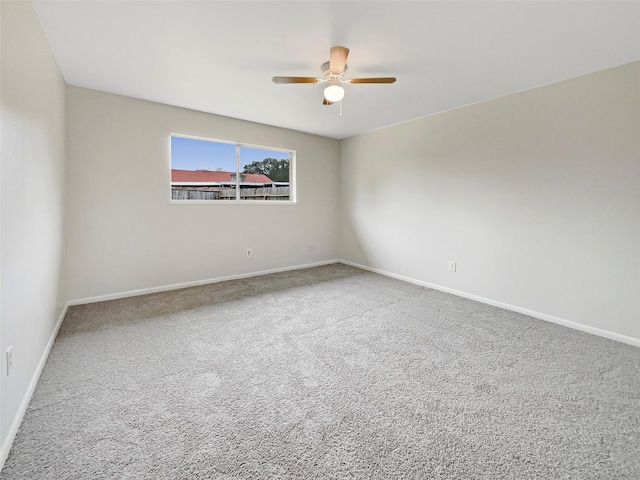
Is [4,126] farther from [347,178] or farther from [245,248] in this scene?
[347,178]

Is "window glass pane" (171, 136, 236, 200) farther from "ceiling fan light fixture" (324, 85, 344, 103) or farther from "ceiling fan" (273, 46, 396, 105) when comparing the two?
"ceiling fan light fixture" (324, 85, 344, 103)

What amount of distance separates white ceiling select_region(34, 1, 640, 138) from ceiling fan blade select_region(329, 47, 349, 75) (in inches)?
2.9

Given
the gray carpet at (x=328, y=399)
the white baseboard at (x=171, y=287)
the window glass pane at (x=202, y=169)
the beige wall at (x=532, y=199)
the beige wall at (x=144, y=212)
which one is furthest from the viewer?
the window glass pane at (x=202, y=169)

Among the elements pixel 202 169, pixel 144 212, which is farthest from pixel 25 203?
pixel 202 169

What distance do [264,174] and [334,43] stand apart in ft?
8.94

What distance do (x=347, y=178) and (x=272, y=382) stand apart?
400cm

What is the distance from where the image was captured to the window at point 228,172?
3855 millimetres

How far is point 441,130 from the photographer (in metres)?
3.70

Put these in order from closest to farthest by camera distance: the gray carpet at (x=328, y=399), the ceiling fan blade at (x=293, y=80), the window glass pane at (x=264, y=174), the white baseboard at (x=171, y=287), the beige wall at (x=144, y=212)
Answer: the gray carpet at (x=328, y=399)
the ceiling fan blade at (x=293, y=80)
the beige wall at (x=144, y=212)
the white baseboard at (x=171, y=287)
the window glass pane at (x=264, y=174)

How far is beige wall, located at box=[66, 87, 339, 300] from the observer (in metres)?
3.10

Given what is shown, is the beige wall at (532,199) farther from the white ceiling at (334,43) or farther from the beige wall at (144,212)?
the beige wall at (144,212)

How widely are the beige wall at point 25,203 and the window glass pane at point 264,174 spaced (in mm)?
2263

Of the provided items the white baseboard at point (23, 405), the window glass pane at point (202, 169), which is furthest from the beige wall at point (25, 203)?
the window glass pane at point (202, 169)

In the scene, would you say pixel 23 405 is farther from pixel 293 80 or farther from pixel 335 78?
pixel 335 78
